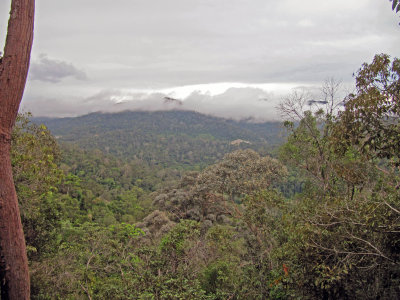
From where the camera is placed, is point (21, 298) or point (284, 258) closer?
point (21, 298)

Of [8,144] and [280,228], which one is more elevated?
[8,144]

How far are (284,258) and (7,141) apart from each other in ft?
18.6

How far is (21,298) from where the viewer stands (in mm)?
2527

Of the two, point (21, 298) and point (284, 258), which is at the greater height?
point (21, 298)

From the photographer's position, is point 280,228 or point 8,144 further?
point 280,228

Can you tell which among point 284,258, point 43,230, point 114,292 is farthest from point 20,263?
point 43,230

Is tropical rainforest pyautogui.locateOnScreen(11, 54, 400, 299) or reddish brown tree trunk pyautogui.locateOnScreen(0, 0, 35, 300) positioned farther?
tropical rainforest pyautogui.locateOnScreen(11, 54, 400, 299)

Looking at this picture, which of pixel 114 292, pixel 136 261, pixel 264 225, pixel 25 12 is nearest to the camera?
pixel 25 12

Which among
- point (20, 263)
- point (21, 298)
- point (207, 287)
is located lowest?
point (207, 287)

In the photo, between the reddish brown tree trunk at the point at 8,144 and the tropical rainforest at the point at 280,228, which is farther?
the tropical rainforest at the point at 280,228

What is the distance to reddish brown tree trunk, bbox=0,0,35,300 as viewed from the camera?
8.04 ft

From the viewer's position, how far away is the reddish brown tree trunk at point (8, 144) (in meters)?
2.45

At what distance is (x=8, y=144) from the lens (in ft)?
8.54

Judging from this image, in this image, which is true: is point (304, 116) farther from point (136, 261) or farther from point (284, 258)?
point (136, 261)
